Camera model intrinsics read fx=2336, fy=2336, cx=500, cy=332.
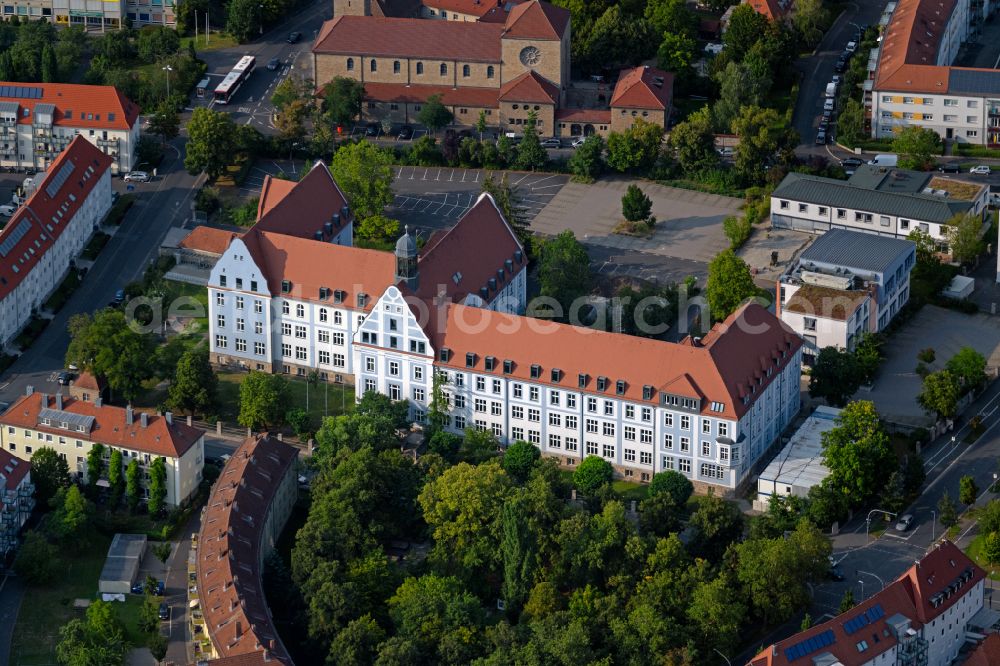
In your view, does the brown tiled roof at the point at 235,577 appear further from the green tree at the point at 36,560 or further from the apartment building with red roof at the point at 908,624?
the apartment building with red roof at the point at 908,624

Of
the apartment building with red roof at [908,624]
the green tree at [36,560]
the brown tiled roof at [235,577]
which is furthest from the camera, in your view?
the green tree at [36,560]

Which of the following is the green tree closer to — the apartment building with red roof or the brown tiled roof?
the brown tiled roof

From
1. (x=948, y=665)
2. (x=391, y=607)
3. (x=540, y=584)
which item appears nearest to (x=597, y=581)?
(x=540, y=584)

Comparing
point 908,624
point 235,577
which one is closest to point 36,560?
point 235,577

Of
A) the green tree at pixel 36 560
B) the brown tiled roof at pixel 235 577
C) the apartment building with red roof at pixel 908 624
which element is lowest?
the green tree at pixel 36 560

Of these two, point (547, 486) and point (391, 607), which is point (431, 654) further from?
point (547, 486)

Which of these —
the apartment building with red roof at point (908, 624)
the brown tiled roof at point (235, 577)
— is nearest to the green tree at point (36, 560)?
the brown tiled roof at point (235, 577)
